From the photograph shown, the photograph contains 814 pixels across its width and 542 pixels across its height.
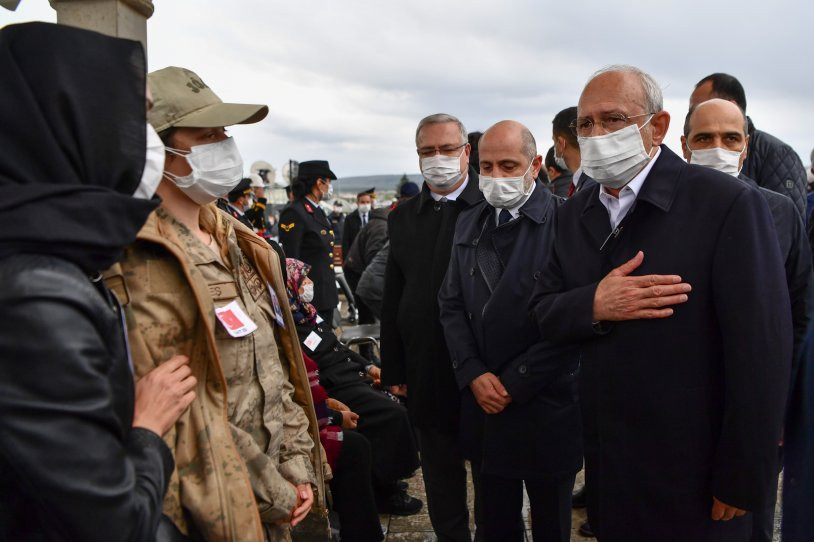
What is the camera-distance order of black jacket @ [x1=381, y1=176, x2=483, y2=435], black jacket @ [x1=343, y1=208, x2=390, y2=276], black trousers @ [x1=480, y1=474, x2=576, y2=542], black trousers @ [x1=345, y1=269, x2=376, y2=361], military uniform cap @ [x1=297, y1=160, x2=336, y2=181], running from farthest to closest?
1. military uniform cap @ [x1=297, y1=160, x2=336, y2=181]
2. black jacket @ [x1=343, y1=208, x2=390, y2=276]
3. black trousers @ [x1=345, y1=269, x2=376, y2=361]
4. black jacket @ [x1=381, y1=176, x2=483, y2=435]
5. black trousers @ [x1=480, y1=474, x2=576, y2=542]

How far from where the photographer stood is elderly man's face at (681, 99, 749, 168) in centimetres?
298

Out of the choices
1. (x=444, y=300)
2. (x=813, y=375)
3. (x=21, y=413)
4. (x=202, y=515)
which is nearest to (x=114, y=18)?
(x=21, y=413)

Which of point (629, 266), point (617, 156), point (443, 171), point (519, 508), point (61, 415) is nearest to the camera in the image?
point (61, 415)

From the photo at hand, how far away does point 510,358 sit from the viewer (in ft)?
8.72

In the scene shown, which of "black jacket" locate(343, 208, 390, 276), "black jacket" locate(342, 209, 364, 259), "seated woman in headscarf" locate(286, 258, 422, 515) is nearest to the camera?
"seated woman in headscarf" locate(286, 258, 422, 515)

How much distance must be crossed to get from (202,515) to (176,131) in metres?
1.20

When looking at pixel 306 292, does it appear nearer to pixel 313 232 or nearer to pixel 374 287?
pixel 374 287

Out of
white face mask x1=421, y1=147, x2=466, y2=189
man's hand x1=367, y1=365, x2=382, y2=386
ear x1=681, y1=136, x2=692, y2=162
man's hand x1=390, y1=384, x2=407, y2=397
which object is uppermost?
ear x1=681, y1=136, x2=692, y2=162

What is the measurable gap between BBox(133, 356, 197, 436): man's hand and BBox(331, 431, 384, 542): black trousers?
1.82 meters

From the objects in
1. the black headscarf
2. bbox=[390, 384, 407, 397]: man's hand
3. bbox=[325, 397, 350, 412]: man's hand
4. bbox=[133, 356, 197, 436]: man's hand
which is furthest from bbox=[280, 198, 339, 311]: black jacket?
the black headscarf

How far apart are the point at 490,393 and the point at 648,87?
1387 millimetres

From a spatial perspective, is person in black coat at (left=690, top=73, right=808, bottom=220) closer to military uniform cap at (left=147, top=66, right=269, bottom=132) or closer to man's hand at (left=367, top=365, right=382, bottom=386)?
man's hand at (left=367, top=365, right=382, bottom=386)

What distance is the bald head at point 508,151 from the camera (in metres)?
2.87

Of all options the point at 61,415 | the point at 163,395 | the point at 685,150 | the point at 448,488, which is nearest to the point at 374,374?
the point at 448,488
